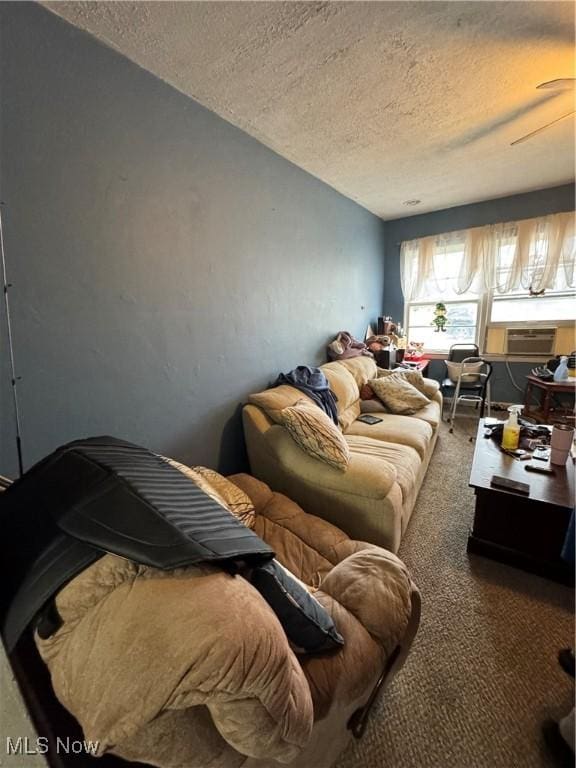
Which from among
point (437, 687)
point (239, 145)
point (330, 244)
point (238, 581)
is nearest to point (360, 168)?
point (330, 244)

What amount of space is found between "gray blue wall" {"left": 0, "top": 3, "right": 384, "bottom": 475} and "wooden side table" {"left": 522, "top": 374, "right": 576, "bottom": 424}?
9.92ft

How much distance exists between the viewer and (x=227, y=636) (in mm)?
495

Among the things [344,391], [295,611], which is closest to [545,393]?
[344,391]

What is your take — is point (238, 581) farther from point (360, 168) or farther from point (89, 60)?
point (360, 168)

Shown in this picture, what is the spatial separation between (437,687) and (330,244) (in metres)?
3.25

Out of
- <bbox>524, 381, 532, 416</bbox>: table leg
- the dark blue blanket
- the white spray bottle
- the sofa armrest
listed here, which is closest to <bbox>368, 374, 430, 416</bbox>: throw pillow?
the dark blue blanket

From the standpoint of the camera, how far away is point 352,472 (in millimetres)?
1618

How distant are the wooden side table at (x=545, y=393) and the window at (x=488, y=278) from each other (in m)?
0.85

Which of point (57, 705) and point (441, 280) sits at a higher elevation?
point (441, 280)

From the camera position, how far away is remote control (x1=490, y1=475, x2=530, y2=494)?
1599 millimetres

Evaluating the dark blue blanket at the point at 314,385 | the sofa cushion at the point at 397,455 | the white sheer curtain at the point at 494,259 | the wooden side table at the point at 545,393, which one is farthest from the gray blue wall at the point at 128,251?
the wooden side table at the point at 545,393

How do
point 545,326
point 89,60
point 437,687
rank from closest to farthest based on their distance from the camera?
point 437,687, point 89,60, point 545,326

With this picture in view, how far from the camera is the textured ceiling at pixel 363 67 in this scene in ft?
4.22

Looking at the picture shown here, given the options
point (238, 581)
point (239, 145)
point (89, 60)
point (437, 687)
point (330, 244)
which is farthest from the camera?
point (330, 244)
